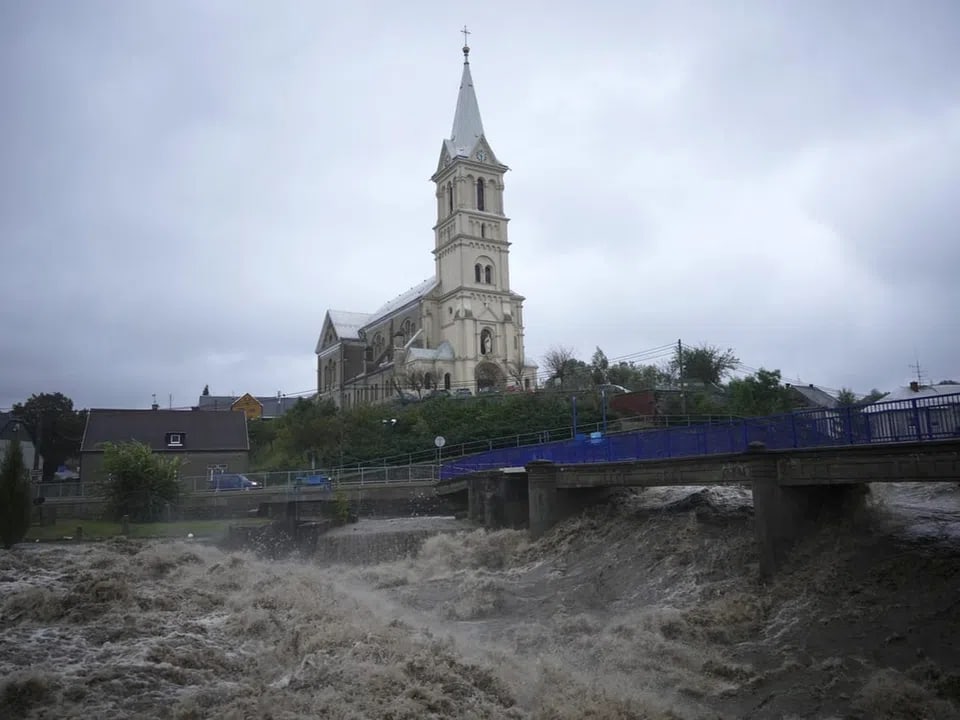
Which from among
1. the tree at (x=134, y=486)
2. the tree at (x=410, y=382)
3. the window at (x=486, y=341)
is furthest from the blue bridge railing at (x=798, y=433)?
the window at (x=486, y=341)

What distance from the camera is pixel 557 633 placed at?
17.0 meters

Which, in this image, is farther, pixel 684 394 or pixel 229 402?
pixel 229 402

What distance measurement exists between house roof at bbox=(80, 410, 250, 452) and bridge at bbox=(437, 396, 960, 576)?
113ft

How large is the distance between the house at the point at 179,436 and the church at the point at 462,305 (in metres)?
20.6

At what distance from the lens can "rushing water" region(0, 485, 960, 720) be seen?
463 inches

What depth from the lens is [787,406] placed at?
55125 millimetres

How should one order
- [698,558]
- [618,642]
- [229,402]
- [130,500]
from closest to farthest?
[618,642] → [698,558] → [130,500] → [229,402]

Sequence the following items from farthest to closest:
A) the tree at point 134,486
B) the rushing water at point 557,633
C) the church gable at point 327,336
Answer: the church gable at point 327,336
the tree at point 134,486
the rushing water at point 557,633

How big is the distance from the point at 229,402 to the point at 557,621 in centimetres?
13231

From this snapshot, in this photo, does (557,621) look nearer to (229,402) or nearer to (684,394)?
(684,394)

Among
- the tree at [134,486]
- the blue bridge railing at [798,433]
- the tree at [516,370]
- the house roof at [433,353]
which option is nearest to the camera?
the blue bridge railing at [798,433]

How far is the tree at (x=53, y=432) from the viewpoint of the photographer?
81375mm

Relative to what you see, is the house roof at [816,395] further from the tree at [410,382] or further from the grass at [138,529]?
the grass at [138,529]

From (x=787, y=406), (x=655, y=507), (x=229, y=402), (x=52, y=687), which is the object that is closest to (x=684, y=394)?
(x=787, y=406)
